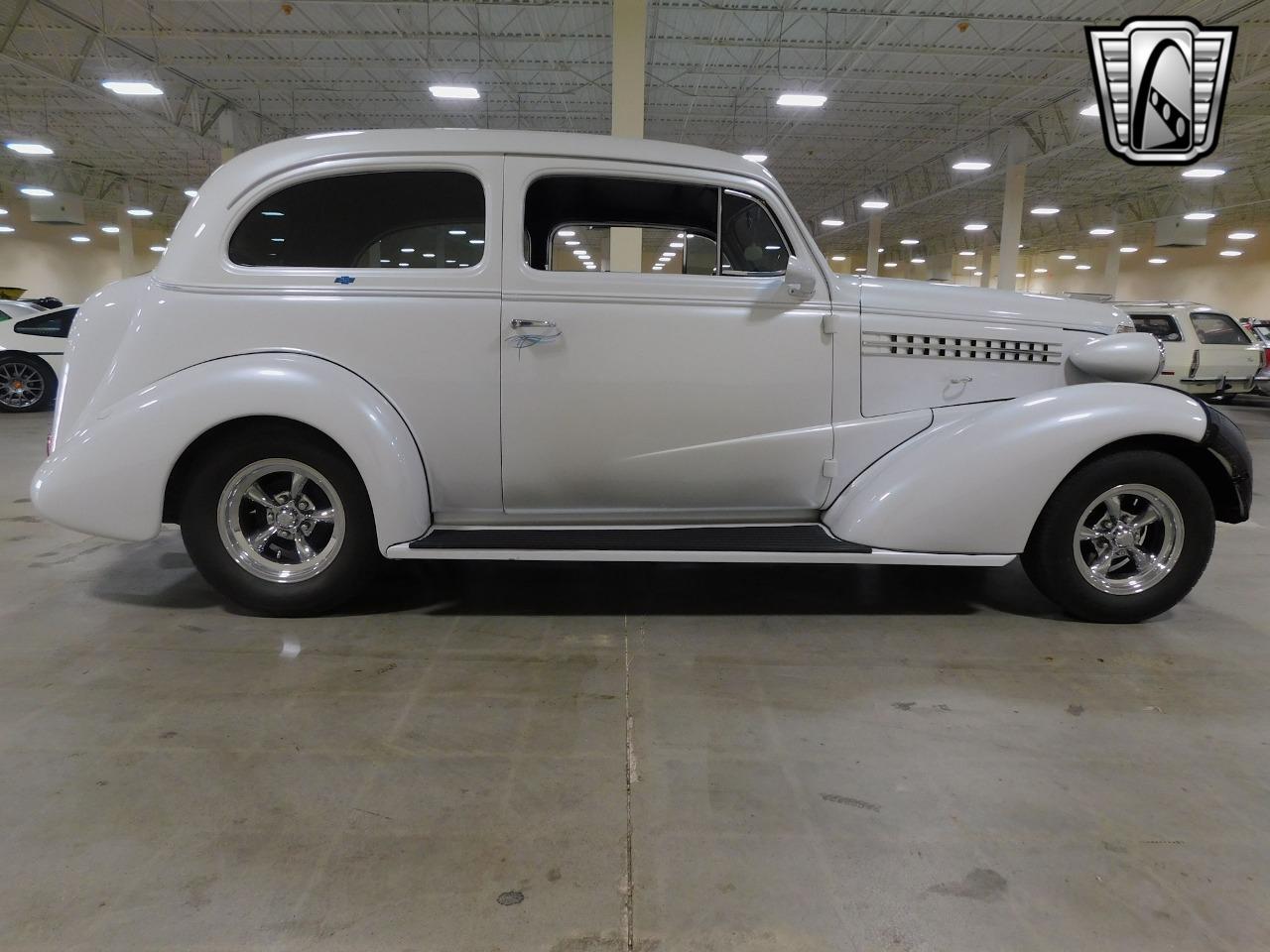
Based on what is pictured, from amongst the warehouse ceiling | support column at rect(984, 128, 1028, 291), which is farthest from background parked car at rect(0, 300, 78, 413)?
support column at rect(984, 128, 1028, 291)

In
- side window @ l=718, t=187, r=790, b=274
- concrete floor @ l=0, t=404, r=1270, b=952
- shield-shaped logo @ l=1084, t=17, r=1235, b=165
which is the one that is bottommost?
concrete floor @ l=0, t=404, r=1270, b=952

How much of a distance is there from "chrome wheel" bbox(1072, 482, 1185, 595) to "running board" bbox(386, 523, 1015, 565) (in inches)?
15.8

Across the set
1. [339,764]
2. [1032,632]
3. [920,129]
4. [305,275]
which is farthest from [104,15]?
[920,129]

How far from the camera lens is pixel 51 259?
3083cm

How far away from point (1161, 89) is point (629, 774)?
28.1ft

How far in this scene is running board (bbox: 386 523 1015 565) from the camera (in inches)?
121

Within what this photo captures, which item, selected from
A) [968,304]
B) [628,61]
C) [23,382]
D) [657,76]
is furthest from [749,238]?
[657,76]

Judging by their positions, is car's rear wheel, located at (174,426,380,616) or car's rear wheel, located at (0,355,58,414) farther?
car's rear wheel, located at (0,355,58,414)

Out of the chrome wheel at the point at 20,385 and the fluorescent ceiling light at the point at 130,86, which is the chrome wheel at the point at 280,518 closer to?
the chrome wheel at the point at 20,385

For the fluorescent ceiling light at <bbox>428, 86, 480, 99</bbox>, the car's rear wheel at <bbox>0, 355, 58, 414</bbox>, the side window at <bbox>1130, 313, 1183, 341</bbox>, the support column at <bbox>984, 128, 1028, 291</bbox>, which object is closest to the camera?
the car's rear wheel at <bbox>0, 355, 58, 414</bbox>

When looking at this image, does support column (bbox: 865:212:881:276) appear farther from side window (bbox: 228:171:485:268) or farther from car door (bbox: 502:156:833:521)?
side window (bbox: 228:171:485:268)

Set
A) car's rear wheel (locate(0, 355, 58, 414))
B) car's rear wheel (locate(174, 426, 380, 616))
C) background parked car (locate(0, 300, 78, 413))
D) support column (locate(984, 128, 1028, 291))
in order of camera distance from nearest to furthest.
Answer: car's rear wheel (locate(174, 426, 380, 616)) < background parked car (locate(0, 300, 78, 413)) < car's rear wheel (locate(0, 355, 58, 414)) < support column (locate(984, 128, 1028, 291))

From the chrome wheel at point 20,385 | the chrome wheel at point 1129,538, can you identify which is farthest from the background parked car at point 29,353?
the chrome wheel at point 1129,538

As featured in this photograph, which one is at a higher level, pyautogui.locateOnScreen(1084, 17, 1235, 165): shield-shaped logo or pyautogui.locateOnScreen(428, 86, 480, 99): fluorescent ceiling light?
pyautogui.locateOnScreen(428, 86, 480, 99): fluorescent ceiling light
